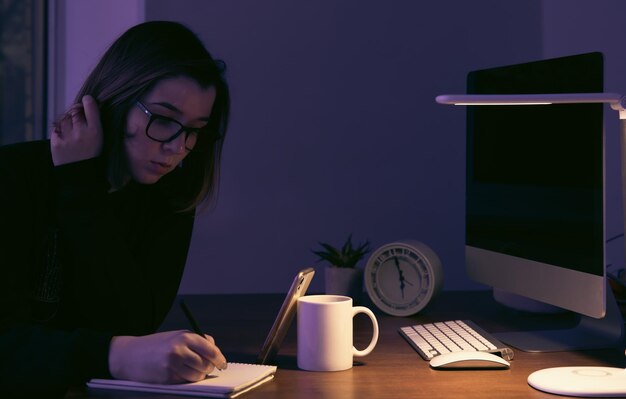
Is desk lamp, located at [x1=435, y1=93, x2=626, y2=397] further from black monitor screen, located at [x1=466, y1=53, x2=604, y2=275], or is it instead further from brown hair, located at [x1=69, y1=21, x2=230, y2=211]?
brown hair, located at [x1=69, y1=21, x2=230, y2=211]

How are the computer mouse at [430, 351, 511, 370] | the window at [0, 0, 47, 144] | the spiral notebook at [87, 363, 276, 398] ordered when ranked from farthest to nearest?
the window at [0, 0, 47, 144] → the computer mouse at [430, 351, 511, 370] → the spiral notebook at [87, 363, 276, 398]

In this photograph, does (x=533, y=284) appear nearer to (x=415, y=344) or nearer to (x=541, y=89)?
(x=415, y=344)

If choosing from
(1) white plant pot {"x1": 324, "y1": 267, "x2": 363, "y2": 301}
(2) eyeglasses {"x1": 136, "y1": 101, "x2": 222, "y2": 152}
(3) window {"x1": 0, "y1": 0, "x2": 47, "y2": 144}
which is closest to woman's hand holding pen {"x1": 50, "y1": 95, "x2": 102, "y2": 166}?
(2) eyeglasses {"x1": 136, "y1": 101, "x2": 222, "y2": 152}

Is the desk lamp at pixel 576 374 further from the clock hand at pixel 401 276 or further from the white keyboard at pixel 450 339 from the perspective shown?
the clock hand at pixel 401 276

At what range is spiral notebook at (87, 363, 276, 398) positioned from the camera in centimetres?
112

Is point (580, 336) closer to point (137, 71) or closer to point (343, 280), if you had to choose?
point (343, 280)

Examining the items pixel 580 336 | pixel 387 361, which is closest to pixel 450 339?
pixel 387 361

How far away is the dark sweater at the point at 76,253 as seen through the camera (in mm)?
1396

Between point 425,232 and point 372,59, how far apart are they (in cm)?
53

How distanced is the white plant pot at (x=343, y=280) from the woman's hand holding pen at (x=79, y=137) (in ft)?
2.16

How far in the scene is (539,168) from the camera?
158 centimetres

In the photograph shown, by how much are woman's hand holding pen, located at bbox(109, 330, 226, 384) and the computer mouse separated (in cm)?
37

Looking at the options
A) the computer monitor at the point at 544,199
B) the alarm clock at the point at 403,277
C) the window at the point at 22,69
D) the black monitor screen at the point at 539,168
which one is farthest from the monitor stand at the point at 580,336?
the window at the point at 22,69

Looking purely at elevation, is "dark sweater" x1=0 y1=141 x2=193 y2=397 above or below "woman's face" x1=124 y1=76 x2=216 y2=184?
below
